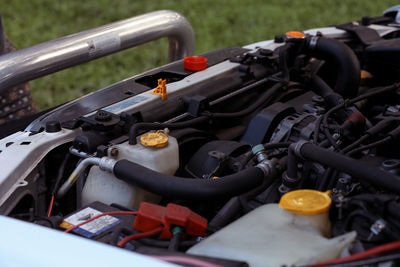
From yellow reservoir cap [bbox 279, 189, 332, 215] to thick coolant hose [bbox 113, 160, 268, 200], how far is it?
0.50 ft

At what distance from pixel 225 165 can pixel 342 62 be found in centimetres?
78

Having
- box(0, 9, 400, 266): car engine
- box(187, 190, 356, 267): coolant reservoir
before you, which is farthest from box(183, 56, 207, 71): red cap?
box(187, 190, 356, 267): coolant reservoir

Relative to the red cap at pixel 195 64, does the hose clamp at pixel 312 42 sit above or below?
above

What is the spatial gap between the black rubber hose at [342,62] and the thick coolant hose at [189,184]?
0.84m

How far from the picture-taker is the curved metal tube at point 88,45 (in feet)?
5.59

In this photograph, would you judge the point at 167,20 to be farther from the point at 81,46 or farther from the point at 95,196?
the point at 95,196

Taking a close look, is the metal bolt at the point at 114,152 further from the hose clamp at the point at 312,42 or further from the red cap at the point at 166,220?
the hose clamp at the point at 312,42

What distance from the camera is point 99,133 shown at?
144 cm

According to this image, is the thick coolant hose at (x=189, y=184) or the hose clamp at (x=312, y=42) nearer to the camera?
the thick coolant hose at (x=189, y=184)

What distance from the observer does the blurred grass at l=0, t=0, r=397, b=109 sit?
14.1 ft

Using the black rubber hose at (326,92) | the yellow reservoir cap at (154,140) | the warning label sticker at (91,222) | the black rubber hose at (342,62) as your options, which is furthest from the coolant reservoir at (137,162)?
the black rubber hose at (342,62)

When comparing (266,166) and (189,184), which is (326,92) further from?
(189,184)

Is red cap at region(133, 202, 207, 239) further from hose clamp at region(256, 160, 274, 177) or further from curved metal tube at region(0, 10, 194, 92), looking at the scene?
curved metal tube at region(0, 10, 194, 92)

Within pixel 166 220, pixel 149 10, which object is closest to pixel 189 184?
pixel 166 220
